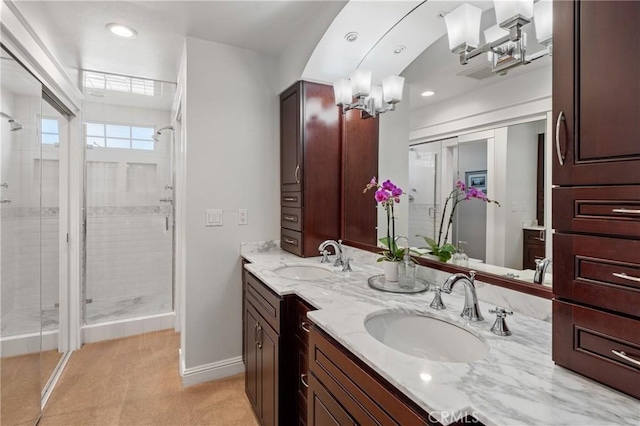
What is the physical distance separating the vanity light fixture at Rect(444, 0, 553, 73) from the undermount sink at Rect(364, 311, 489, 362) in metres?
1.05

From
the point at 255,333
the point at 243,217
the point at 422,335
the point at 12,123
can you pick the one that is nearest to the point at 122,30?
the point at 12,123

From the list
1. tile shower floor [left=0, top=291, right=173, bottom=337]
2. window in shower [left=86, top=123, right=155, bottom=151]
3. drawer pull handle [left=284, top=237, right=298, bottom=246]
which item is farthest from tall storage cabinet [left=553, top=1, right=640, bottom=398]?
window in shower [left=86, top=123, right=155, bottom=151]

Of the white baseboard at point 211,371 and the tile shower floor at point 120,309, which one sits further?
the tile shower floor at point 120,309

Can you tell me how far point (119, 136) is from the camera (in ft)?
10.7

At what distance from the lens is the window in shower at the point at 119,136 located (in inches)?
122

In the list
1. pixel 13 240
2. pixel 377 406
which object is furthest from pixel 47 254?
pixel 377 406

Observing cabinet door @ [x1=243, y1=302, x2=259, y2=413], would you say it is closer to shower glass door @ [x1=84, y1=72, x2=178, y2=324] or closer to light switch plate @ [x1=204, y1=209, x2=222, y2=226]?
light switch plate @ [x1=204, y1=209, x2=222, y2=226]

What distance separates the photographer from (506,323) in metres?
1.04

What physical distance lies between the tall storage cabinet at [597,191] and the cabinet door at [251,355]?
4.86ft

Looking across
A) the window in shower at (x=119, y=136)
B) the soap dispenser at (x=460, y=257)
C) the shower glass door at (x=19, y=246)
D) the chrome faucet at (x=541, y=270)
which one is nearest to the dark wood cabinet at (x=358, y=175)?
the soap dispenser at (x=460, y=257)

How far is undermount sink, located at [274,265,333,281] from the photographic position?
6.66 ft

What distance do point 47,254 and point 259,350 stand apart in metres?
2.00

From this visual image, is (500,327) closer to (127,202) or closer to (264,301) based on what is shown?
(264,301)

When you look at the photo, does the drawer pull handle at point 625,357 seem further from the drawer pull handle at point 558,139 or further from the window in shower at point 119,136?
the window in shower at point 119,136
